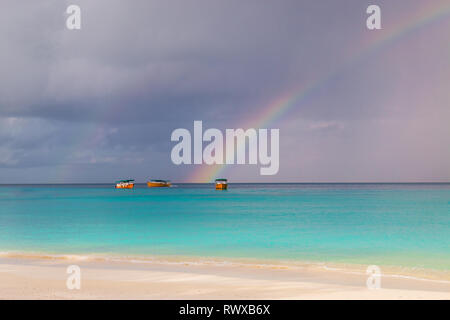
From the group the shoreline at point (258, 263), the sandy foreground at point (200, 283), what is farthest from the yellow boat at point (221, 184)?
the sandy foreground at point (200, 283)

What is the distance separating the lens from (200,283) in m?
13.6

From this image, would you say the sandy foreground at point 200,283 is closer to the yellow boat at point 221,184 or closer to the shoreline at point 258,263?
the shoreline at point 258,263

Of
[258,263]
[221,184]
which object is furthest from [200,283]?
[221,184]

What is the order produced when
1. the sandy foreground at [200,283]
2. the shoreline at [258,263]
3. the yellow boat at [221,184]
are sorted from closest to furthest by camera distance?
the sandy foreground at [200,283] → the shoreline at [258,263] → the yellow boat at [221,184]

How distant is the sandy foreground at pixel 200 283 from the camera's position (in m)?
11.6

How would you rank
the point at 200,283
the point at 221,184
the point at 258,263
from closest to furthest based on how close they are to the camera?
the point at 200,283
the point at 258,263
the point at 221,184

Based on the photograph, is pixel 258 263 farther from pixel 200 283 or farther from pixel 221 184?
pixel 221 184

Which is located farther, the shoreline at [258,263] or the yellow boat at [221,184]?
the yellow boat at [221,184]

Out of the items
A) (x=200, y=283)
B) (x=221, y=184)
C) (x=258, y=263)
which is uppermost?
(x=221, y=184)

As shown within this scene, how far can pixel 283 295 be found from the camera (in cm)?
1159

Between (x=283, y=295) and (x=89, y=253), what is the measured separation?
16524 millimetres
